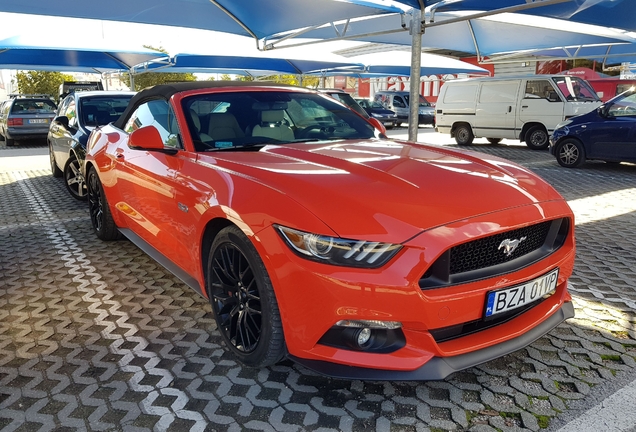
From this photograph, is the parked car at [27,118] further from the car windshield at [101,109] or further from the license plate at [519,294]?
the license plate at [519,294]

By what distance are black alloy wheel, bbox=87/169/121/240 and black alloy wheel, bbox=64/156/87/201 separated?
1.69 meters

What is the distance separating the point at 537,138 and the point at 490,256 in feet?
41.0

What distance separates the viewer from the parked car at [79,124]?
271 inches

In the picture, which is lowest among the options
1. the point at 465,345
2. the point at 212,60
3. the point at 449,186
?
the point at 465,345

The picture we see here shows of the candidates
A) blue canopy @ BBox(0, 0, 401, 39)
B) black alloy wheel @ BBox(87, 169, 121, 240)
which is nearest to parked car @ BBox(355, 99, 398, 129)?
blue canopy @ BBox(0, 0, 401, 39)

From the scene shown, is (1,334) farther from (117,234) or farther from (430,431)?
(430,431)

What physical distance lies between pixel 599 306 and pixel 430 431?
1.97m

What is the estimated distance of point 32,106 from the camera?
15.6 meters

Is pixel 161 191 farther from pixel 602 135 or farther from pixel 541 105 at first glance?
pixel 541 105

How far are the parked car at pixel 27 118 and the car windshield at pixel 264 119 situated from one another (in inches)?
549

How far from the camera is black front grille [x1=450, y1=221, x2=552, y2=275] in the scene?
7.48ft

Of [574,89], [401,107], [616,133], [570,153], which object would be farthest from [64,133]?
[401,107]

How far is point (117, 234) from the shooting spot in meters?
A: 5.09

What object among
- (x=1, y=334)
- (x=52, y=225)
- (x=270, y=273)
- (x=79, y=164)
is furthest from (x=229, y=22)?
(x=270, y=273)
